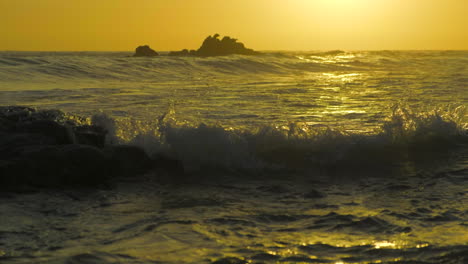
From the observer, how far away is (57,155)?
5.28 metres

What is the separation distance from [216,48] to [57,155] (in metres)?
51.7

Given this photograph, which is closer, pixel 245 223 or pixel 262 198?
pixel 245 223

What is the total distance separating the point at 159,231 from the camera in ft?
12.0

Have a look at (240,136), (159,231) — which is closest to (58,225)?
(159,231)

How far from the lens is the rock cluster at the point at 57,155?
5.02 meters

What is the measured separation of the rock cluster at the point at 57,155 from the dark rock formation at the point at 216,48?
48552 mm

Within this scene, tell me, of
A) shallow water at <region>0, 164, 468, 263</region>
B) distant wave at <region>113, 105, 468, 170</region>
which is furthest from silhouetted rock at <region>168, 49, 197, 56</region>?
shallow water at <region>0, 164, 468, 263</region>

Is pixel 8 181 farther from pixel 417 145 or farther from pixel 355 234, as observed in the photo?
pixel 417 145

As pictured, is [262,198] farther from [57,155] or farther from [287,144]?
[57,155]

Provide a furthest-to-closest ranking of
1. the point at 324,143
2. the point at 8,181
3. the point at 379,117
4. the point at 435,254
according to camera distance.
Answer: the point at 379,117 → the point at 324,143 → the point at 8,181 → the point at 435,254

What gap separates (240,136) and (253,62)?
2337cm

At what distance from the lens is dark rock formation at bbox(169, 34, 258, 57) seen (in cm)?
5506

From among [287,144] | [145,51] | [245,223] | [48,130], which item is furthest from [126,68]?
[145,51]

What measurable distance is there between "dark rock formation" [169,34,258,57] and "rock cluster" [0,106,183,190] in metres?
48.6
